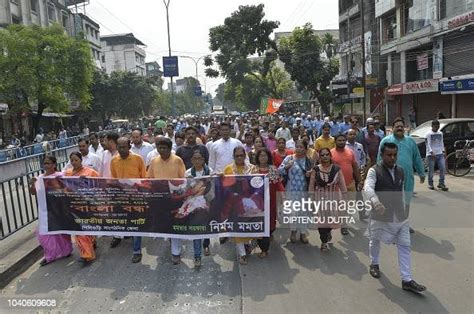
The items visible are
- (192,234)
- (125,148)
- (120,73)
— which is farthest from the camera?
(120,73)

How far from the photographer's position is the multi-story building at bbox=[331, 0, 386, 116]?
33.4 meters

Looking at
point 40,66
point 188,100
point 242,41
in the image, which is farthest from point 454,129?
point 188,100

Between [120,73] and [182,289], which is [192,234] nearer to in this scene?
[182,289]

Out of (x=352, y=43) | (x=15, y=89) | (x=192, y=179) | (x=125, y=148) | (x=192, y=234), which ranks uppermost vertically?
(x=352, y=43)

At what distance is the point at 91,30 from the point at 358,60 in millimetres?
37703

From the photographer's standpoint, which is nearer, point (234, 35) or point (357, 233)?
point (357, 233)

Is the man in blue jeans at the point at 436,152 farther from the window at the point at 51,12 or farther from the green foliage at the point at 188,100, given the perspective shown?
the green foliage at the point at 188,100

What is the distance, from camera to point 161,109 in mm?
89188

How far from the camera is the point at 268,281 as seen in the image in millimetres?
5008

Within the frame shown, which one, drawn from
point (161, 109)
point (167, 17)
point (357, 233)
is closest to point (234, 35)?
point (167, 17)

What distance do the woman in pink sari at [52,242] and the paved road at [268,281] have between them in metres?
0.16

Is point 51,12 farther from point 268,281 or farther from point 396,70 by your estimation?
point 268,281

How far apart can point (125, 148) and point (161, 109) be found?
84.9 metres

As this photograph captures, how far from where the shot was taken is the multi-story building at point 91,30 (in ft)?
169
